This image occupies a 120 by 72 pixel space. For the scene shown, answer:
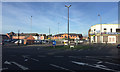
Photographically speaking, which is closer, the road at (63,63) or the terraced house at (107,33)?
the road at (63,63)

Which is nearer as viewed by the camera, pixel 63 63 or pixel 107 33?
pixel 63 63

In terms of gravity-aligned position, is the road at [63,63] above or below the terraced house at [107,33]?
below

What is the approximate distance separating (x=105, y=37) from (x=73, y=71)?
38695mm

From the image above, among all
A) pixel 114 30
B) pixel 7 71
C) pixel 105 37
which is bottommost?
pixel 7 71

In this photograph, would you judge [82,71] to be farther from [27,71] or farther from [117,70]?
[27,71]

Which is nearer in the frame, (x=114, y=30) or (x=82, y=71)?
(x=82, y=71)

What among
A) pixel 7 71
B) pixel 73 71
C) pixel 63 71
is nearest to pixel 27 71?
pixel 7 71

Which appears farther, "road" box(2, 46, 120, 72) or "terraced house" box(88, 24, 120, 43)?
"terraced house" box(88, 24, 120, 43)

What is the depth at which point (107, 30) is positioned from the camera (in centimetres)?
3828

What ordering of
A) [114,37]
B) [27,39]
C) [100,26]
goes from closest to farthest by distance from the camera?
[27,39], [114,37], [100,26]

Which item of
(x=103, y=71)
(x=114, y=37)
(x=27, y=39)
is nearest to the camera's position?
(x=103, y=71)

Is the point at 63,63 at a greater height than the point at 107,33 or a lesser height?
lesser

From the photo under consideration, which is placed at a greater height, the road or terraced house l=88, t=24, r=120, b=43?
terraced house l=88, t=24, r=120, b=43

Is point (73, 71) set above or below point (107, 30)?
below
